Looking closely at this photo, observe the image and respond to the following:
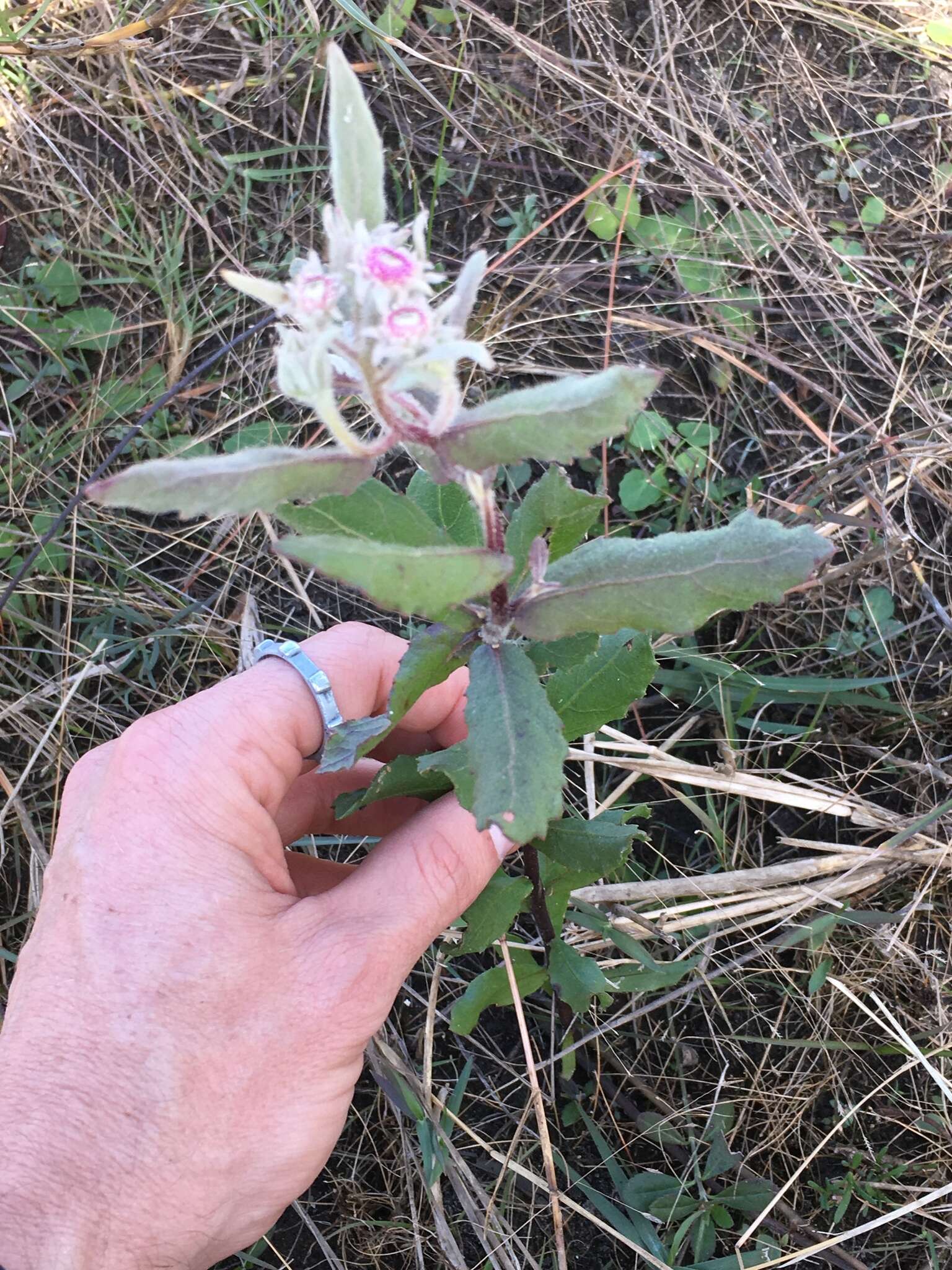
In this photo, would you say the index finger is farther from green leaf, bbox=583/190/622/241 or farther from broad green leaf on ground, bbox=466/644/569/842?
green leaf, bbox=583/190/622/241

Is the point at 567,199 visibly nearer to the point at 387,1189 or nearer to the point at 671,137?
the point at 671,137

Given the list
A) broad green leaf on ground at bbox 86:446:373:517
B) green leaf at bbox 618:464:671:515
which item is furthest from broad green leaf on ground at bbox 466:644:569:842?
green leaf at bbox 618:464:671:515

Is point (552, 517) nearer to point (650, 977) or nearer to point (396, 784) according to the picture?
point (396, 784)

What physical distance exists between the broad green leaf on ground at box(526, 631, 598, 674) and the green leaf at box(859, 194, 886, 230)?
2471 millimetres

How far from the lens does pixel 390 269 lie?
1.29 m

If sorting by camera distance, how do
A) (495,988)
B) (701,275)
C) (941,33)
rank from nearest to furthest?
(495,988) → (701,275) → (941,33)

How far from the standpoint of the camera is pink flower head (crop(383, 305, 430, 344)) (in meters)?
1.28

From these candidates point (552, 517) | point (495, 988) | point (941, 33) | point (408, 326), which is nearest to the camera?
point (408, 326)

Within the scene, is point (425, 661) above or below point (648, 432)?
above

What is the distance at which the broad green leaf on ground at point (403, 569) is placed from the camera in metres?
1.26

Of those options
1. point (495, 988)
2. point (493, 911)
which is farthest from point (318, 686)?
point (495, 988)

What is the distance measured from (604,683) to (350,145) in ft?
3.41

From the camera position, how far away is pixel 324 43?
3455mm

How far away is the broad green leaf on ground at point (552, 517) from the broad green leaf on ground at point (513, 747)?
193 millimetres
